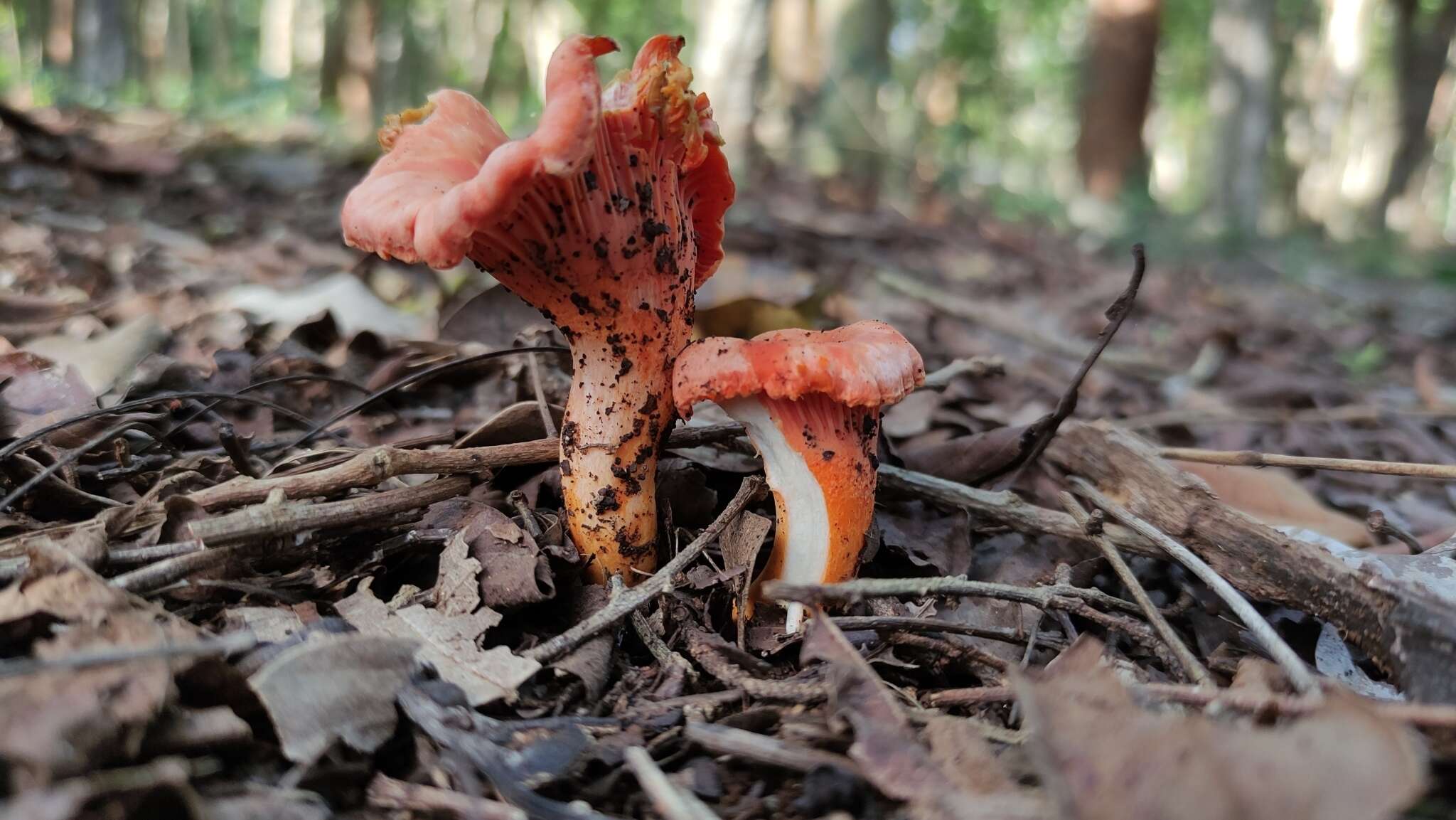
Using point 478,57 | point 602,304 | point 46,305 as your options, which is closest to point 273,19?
point 478,57

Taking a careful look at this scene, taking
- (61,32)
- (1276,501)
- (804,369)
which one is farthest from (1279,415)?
(61,32)

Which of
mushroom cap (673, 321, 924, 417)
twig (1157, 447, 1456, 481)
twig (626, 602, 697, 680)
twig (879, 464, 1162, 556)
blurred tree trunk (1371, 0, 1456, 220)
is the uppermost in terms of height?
blurred tree trunk (1371, 0, 1456, 220)

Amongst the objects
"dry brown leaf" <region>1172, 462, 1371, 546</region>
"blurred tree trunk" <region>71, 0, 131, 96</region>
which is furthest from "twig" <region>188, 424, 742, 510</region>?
"blurred tree trunk" <region>71, 0, 131, 96</region>

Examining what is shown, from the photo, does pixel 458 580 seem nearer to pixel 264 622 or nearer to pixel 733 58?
pixel 264 622

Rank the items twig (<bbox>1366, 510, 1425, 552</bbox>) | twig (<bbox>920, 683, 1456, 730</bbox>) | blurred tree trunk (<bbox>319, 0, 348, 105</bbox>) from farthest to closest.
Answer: blurred tree trunk (<bbox>319, 0, 348, 105</bbox>), twig (<bbox>1366, 510, 1425, 552</bbox>), twig (<bbox>920, 683, 1456, 730</bbox>)

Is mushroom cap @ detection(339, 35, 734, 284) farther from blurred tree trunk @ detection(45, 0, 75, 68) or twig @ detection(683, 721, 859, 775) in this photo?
blurred tree trunk @ detection(45, 0, 75, 68)

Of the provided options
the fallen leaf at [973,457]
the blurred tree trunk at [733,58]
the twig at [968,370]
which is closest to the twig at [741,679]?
the fallen leaf at [973,457]
